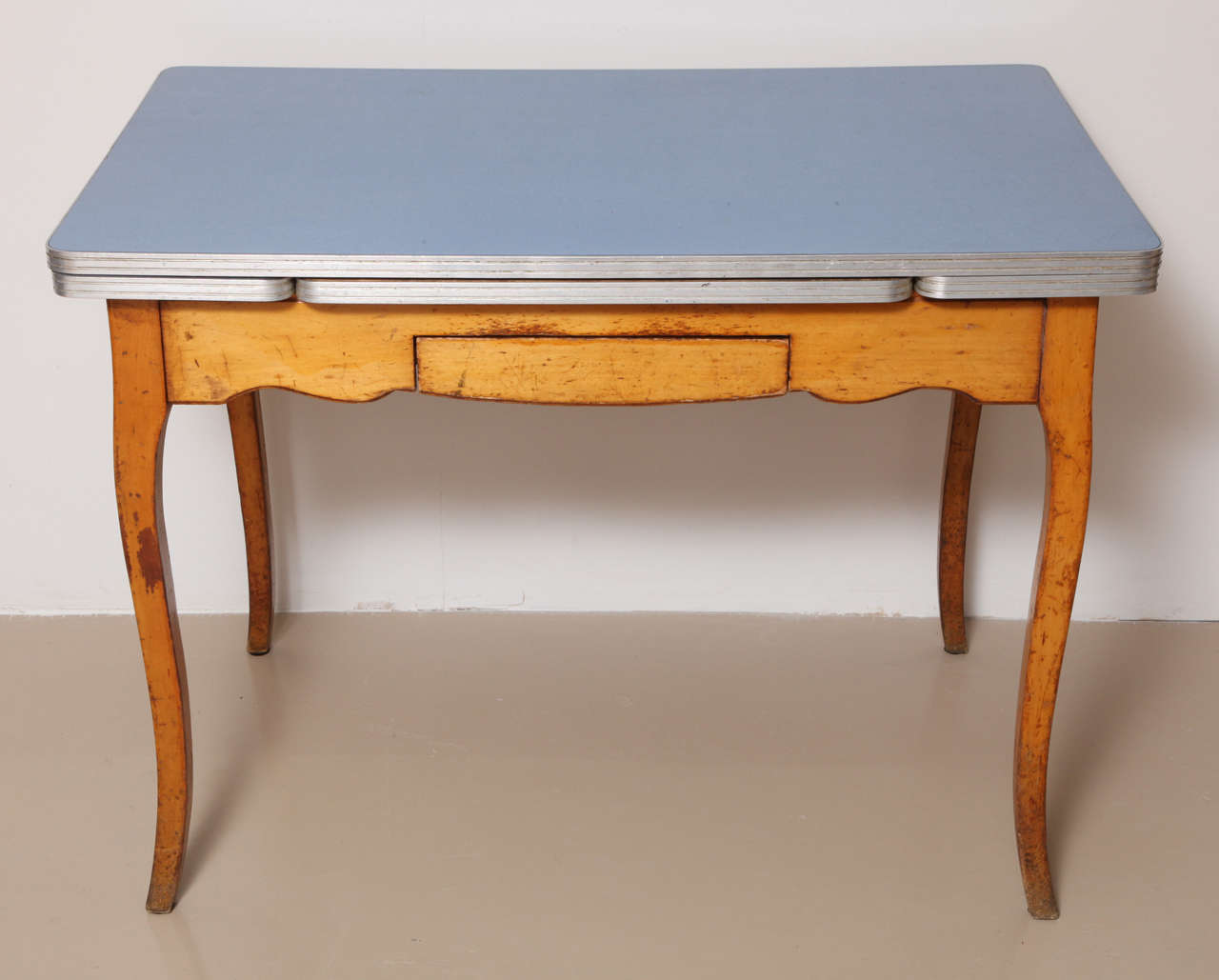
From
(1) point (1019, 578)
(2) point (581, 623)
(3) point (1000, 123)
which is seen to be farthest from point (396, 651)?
(3) point (1000, 123)

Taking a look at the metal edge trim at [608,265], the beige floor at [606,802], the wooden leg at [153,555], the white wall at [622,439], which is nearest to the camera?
the metal edge trim at [608,265]

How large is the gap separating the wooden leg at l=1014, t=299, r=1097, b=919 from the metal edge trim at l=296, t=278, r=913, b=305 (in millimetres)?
239

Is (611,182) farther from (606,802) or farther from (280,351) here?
(606,802)

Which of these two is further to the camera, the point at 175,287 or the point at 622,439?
the point at 622,439

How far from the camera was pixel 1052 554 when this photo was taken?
1.82 meters

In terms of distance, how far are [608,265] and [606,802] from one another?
0.93 meters

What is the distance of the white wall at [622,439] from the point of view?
7.77 feet

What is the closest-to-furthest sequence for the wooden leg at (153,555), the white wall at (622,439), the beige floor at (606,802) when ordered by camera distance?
the wooden leg at (153,555) → the beige floor at (606,802) → the white wall at (622,439)

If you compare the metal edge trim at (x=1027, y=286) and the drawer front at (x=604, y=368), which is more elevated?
the metal edge trim at (x=1027, y=286)

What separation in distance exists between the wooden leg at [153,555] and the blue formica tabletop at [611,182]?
103mm

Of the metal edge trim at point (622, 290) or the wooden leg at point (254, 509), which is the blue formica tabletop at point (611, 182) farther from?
the wooden leg at point (254, 509)

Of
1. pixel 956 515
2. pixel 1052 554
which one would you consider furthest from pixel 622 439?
pixel 1052 554

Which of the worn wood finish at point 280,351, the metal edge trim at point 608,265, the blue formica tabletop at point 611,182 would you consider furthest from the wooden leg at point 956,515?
the worn wood finish at point 280,351

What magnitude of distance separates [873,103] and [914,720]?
3.29 feet
